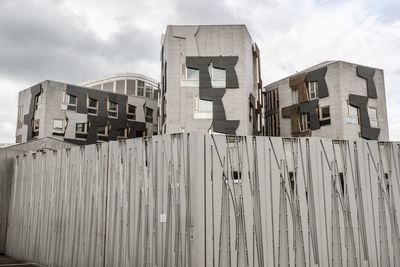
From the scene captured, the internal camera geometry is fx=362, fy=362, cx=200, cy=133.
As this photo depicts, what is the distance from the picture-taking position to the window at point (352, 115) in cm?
3128

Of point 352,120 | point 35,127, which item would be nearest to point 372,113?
point 352,120

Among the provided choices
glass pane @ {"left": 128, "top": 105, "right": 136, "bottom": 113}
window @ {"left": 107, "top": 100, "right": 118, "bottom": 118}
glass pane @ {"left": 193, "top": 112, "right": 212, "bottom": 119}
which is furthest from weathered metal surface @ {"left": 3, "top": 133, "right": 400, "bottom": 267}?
glass pane @ {"left": 128, "top": 105, "right": 136, "bottom": 113}

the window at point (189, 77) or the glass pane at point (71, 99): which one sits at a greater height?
the glass pane at point (71, 99)

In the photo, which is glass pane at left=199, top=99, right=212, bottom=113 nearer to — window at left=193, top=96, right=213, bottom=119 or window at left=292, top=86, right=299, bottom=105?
window at left=193, top=96, right=213, bottom=119

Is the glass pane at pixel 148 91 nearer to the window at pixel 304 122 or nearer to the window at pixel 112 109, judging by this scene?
the window at pixel 112 109

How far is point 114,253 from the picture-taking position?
11.8 meters

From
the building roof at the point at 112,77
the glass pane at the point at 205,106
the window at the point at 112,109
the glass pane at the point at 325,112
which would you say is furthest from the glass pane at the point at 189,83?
the building roof at the point at 112,77

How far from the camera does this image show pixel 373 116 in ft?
106

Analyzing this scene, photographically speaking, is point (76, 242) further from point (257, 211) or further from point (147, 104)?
point (147, 104)

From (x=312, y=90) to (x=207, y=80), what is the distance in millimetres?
12323

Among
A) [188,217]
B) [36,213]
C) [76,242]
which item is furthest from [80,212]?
[188,217]

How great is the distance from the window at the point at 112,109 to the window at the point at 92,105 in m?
1.41

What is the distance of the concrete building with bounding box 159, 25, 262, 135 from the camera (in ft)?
Result: 86.1

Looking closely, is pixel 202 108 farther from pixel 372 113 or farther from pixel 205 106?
pixel 372 113
